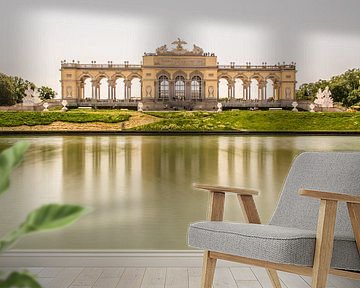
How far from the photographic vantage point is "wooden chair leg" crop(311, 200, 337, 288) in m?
2.05

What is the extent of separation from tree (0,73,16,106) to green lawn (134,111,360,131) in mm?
1045

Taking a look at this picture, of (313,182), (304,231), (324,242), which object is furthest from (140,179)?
(324,242)

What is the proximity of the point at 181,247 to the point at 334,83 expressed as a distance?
195cm

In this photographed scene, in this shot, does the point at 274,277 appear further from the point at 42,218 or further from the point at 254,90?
the point at 254,90

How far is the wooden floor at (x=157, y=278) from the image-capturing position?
9.19 feet

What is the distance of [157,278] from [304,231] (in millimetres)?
971

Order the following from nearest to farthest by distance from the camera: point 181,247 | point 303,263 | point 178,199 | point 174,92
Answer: point 303,263 < point 181,247 < point 178,199 < point 174,92

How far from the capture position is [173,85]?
527 centimetres

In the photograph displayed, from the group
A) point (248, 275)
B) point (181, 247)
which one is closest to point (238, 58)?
point (181, 247)

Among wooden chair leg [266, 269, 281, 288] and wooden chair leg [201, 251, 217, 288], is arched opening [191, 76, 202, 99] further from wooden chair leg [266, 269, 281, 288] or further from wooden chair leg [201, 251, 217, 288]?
wooden chair leg [201, 251, 217, 288]

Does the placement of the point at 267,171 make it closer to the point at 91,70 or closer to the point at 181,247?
the point at 181,247

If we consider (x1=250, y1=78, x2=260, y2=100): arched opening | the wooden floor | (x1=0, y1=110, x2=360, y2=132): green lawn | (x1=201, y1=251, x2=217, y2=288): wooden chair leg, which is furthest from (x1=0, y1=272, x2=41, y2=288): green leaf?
(x1=250, y1=78, x2=260, y2=100): arched opening

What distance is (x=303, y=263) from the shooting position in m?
2.06

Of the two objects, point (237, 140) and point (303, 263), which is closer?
point (303, 263)
